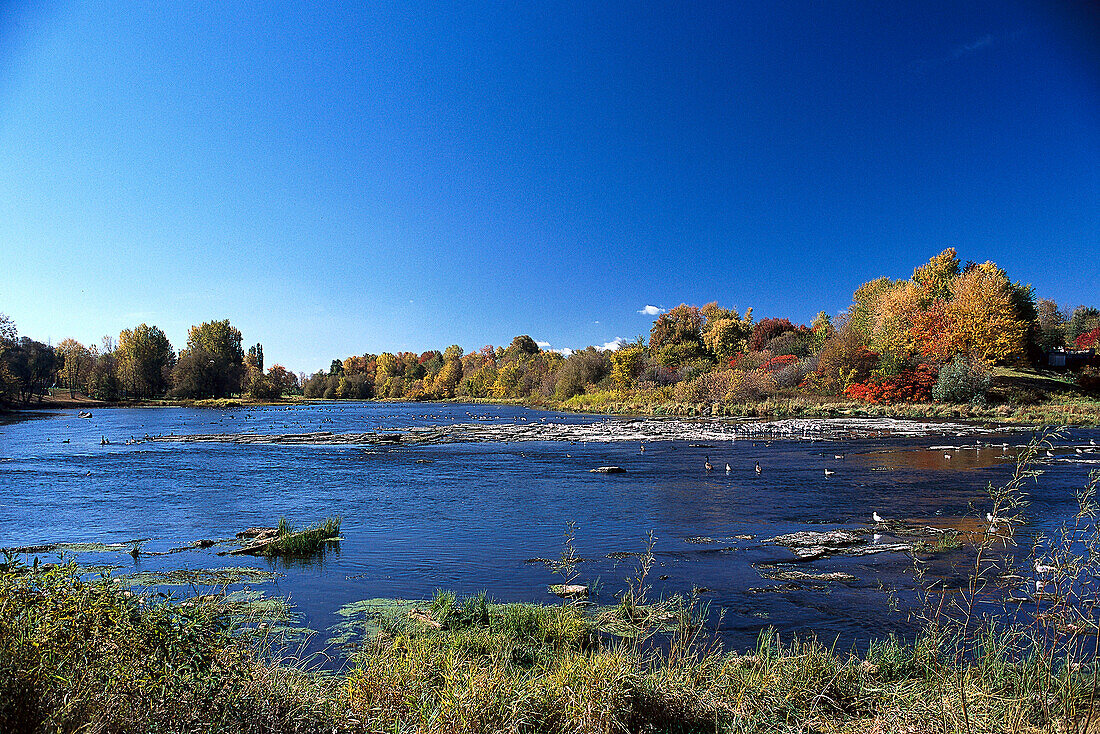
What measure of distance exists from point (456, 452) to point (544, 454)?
5003 millimetres

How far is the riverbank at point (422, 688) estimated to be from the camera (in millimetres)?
3662

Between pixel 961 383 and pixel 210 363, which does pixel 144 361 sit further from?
pixel 961 383

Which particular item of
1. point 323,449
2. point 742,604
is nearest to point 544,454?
point 323,449

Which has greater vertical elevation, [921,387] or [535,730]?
[921,387]

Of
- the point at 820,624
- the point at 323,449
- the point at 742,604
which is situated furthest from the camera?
the point at 323,449

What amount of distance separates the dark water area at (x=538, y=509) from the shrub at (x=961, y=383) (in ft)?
49.1

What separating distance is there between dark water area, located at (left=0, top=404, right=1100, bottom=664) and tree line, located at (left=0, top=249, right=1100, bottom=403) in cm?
2077

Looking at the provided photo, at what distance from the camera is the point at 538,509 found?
53.6 ft

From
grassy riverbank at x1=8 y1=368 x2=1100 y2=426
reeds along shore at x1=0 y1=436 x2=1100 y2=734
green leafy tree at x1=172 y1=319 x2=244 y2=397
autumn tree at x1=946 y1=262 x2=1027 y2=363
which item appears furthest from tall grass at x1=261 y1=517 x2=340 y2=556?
green leafy tree at x1=172 y1=319 x2=244 y2=397

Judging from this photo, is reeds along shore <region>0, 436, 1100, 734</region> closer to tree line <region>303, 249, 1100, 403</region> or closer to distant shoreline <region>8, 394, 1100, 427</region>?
distant shoreline <region>8, 394, 1100, 427</region>

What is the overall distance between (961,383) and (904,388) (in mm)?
4244

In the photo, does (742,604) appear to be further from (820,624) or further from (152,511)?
(152,511)

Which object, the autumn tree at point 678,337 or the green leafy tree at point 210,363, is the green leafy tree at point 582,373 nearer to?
the autumn tree at point 678,337

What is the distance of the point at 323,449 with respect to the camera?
32906 millimetres
